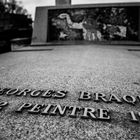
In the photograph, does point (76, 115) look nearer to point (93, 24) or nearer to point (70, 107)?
point (70, 107)

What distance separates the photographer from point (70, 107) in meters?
2.05

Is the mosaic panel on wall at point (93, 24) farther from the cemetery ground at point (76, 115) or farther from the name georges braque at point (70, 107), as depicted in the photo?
the name georges braque at point (70, 107)

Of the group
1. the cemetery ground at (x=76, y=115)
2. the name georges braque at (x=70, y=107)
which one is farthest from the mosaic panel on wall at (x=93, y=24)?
the name georges braque at (x=70, y=107)

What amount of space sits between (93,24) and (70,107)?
34.9 ft

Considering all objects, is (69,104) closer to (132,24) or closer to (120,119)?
(120,119)

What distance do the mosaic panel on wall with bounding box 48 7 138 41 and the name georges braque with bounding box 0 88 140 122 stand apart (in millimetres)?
9735

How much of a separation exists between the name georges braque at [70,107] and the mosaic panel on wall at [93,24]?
31.9ft

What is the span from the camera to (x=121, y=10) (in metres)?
11.3

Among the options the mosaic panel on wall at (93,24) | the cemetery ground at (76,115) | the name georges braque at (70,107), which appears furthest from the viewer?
the mosaic panel on wall at (93,24)

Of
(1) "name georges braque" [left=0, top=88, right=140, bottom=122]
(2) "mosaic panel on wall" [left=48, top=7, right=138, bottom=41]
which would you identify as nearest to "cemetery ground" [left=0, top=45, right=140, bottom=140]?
(1) "name georges braque" [left=0, top=88, right=140, bottom=122]

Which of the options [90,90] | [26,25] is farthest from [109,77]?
[26,25]

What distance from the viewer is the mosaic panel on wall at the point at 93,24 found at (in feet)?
37.2

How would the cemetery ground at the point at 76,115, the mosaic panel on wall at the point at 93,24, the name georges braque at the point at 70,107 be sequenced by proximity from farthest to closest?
the mosaic panel on wall at the point at 93,24 < the name georges braque at the point at 70,107 < the cemetery ground at the point at 76,115

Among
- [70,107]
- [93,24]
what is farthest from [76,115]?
[93,24]
